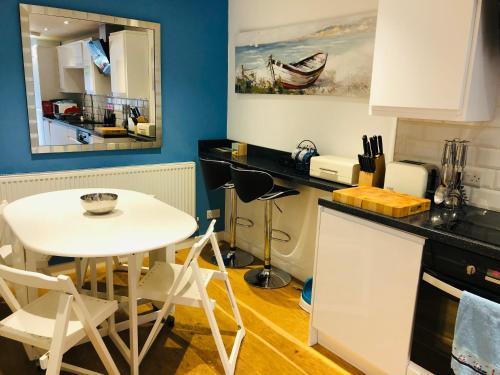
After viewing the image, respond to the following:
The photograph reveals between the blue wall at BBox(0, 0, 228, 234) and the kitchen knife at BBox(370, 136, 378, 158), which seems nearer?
the kitchen knife at BBox(370, 136, 378, 158)

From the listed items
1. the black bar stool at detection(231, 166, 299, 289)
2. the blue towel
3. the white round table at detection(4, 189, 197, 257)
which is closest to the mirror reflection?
the white round table at detection(4, 189, 197, 257)

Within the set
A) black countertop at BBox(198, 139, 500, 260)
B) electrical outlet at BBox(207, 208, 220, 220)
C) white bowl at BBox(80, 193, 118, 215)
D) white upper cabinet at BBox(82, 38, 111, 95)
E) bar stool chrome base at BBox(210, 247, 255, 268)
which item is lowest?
bar stool chrome base at BBox(210, 247, 255, 268)

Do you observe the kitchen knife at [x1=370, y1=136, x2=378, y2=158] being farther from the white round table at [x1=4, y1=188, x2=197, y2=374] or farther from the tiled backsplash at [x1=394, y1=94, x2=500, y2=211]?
the white round table at [x1=4, y1=188, x2=197, y2=374]

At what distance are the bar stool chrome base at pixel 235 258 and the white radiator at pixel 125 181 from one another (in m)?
0.52

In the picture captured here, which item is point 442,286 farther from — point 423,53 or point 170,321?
point 170,321

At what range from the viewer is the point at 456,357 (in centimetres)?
161

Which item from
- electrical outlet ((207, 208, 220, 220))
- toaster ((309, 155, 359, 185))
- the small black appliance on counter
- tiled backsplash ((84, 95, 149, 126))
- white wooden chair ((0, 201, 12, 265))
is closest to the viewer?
white wooden chair ((0, 201, 12, 265))

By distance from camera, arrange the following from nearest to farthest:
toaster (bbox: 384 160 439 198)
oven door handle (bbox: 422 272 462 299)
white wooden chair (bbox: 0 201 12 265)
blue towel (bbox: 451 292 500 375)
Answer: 1. blue towel (bbox: 451 292 500 375)
2. oven door handle (bbox: 422 272 462 299)
3. toaster (bbox: 384 160 439 198)
4. white wooden chair (bbox: 0 201 12 265)

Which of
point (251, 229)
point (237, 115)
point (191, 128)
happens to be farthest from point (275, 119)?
point (251, 229)

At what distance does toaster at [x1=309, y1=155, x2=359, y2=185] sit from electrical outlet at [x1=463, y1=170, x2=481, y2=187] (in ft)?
2.08

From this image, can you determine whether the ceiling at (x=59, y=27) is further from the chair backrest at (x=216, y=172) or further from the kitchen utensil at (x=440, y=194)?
the kitchen utensil at (x=440, y=194)

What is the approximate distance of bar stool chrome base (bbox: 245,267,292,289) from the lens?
3.15m

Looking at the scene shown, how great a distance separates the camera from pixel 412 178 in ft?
6.98

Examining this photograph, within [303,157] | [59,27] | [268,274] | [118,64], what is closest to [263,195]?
[303,157]
